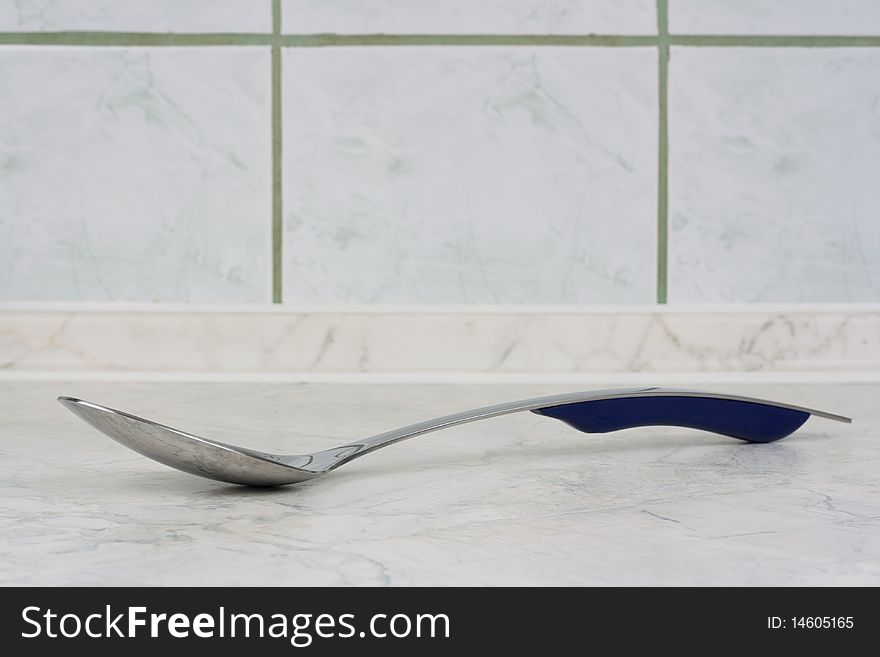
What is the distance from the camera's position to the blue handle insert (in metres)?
0.49

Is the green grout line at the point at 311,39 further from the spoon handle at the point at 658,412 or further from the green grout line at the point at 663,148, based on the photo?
the spoon handle at the point at 658,412

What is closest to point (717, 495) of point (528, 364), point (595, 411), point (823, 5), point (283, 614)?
point (595, 411)

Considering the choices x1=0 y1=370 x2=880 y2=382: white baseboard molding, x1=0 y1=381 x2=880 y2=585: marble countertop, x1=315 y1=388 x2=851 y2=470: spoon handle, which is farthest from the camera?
x1=0 y1=370 x2=880 y2=382: white baseboard molding

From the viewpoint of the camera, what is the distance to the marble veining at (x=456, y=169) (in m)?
0.98

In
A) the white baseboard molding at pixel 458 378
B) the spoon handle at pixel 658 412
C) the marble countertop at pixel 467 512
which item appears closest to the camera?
the marble countertop at pixel 467 512

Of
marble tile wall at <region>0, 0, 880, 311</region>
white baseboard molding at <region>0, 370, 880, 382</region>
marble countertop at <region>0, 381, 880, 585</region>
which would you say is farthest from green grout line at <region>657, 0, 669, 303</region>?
marble countertop at <region>0, 381, 880, 585</region>

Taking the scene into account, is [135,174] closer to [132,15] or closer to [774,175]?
[132,15]

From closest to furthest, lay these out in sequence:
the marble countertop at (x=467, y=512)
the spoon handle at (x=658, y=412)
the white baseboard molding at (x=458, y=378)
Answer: the marble countertop at (x=467, y=512) < the spoon handle at (x=658, y=412) < the white baseboard molding at (x=458, y=378)

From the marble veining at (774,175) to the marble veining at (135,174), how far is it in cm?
47

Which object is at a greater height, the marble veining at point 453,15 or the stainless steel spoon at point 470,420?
the marble veining at point 453,15

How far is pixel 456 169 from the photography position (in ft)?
3.23

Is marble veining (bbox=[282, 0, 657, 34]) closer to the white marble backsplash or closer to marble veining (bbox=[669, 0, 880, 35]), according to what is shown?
marble veining (bbox=[669, 0, 880, 35])

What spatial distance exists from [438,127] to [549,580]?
30.3 inches

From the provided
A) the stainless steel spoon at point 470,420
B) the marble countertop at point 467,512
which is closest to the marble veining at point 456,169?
the marble countertop at point 467,512
